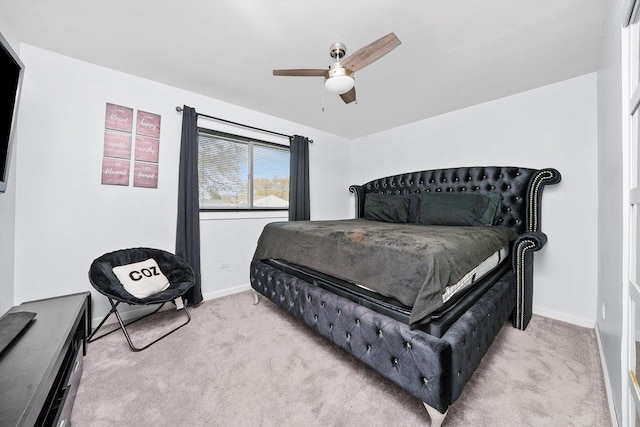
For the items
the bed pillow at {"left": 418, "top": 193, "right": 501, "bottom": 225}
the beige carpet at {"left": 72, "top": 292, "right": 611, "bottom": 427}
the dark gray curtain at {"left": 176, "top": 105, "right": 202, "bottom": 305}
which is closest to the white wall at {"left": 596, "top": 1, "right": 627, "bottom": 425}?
the beige carpet at {"left": 72, "top": 292, "right": 611, "bottom": 427}

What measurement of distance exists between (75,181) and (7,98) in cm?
92

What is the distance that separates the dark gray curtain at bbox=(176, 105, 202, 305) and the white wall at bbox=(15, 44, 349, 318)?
0.11m

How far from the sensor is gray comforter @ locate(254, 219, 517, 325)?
46.9 inches

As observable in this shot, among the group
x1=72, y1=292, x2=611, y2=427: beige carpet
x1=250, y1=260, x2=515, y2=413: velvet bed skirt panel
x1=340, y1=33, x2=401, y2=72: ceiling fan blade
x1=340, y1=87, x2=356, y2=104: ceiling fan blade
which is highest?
x1=340, y1=33, x2=401, y2=72: ceiling fan blade

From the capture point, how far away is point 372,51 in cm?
141

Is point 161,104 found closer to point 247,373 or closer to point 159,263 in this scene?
point 159,263

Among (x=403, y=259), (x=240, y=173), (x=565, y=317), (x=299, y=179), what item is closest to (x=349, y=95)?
(x=403, y=259)

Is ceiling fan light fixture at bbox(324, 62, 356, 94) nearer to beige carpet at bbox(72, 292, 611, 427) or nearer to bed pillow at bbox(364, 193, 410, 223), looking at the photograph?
beige carpet at bbox(72, 292, 611, 427)

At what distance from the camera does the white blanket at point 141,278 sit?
1.98 m

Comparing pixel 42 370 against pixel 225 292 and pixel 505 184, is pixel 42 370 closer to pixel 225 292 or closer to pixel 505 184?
pixel 225 292

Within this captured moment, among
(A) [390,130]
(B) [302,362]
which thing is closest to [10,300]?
(B) [302,362]

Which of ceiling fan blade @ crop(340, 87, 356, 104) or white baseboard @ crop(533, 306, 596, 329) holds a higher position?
ceiling fan blade @ crop(340, 87, 356, 104)

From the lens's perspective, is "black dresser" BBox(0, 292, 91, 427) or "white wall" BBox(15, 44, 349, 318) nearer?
"black dresser" BBox(0, 292, 91, 427)

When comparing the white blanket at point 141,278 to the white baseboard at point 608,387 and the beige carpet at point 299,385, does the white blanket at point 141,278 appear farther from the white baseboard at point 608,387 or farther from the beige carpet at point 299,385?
the white baseboard at point 608,387
